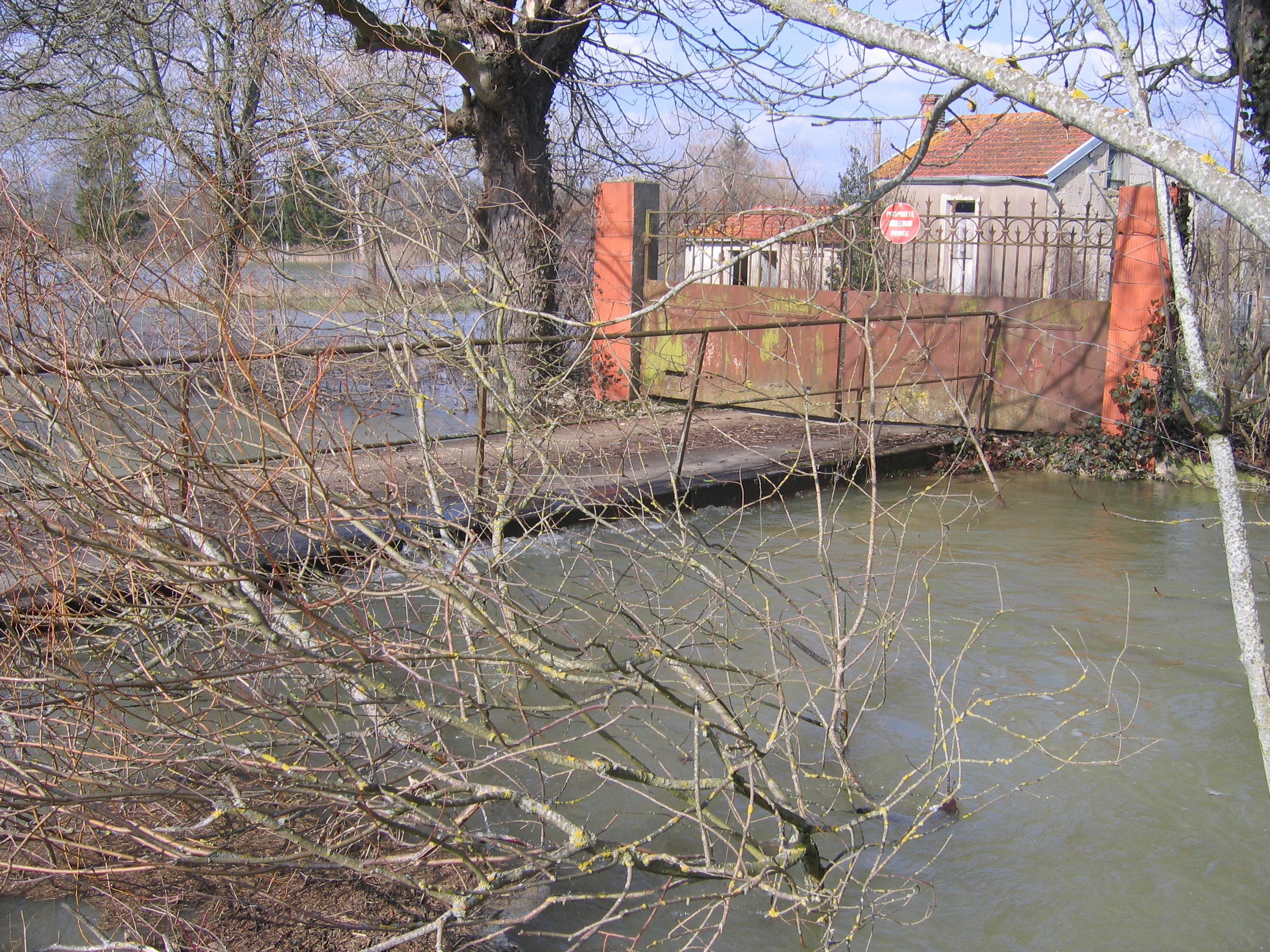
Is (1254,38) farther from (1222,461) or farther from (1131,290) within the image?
(1222,461)

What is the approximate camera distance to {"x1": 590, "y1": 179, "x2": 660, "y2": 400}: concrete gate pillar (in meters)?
10.9

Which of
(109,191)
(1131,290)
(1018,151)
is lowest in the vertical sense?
(1131,290)

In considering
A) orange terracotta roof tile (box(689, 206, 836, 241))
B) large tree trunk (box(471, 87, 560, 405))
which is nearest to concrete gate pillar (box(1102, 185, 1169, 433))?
orange terracotta roof tile (box(689, 206, 836, 241))

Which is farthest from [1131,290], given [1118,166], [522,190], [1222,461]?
[1118,166]

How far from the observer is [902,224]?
1102cm

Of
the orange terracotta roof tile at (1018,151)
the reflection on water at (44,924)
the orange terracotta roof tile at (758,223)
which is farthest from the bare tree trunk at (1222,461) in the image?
the orange terracotta roof tile at (1018,151)

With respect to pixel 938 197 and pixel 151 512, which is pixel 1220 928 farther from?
pixel 938 197

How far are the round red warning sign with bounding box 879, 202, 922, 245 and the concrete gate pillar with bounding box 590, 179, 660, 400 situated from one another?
95.8 inches

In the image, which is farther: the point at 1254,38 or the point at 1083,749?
the point at 1254,38

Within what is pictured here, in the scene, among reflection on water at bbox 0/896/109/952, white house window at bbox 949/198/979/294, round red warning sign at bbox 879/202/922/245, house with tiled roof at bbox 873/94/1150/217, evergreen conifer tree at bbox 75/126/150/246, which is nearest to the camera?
reflection on water at bbox 0/896/109/952

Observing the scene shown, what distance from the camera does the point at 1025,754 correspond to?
471cm

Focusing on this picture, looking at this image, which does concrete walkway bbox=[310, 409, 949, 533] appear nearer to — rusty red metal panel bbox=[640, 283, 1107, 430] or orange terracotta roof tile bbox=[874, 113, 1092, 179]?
rusty red metal panel bbox=[640, 283, 1107, 430]

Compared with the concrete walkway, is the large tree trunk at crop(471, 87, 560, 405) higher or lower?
higher

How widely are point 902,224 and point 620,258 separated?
299cm
